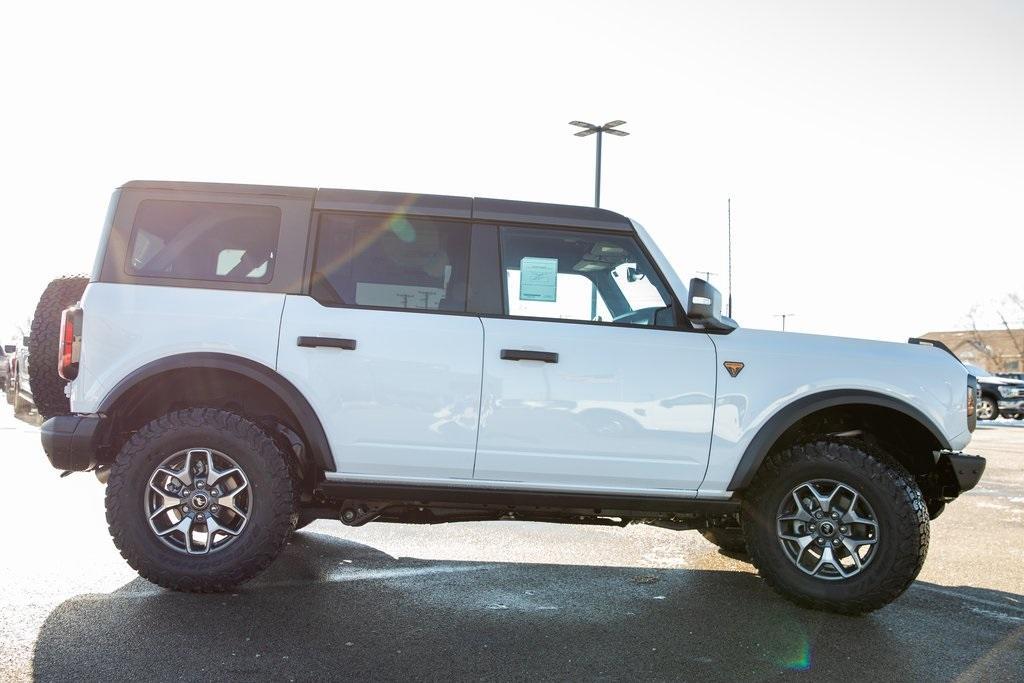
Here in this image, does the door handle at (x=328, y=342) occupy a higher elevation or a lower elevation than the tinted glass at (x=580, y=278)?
lower

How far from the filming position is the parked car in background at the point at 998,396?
23891 mm

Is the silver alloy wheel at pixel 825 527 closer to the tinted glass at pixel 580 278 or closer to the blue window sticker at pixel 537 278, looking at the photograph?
the tinted glass at pixel 580 278

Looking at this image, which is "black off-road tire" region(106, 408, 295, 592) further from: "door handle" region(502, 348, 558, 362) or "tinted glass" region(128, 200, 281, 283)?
"door handle" region(502, 348, 558, 362)

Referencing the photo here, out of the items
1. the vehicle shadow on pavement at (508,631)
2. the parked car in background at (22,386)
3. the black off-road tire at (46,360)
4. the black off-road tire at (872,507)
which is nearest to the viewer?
the vehicle shadow on pavement at (508,631)

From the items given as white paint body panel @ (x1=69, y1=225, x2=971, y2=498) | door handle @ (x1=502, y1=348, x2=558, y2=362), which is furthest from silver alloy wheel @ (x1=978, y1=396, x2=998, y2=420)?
door handle @ (x1=502, y1=348, x2=558, y2=362)

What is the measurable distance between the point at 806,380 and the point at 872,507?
2.32 ft

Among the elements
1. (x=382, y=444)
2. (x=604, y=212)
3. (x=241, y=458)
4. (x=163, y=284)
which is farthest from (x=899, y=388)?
(x=163, y=284)

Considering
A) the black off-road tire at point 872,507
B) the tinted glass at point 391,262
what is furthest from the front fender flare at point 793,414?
the tinted glass at point 391,262

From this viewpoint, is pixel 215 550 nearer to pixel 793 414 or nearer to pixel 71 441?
pixel 71 441

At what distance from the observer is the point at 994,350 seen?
7681 cm

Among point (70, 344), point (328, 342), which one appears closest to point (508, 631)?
point (328, 342)

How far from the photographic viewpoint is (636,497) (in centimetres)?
431

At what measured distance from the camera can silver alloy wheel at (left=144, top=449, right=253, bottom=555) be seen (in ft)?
14.0

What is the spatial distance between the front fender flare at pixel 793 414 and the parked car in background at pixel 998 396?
2166cm
